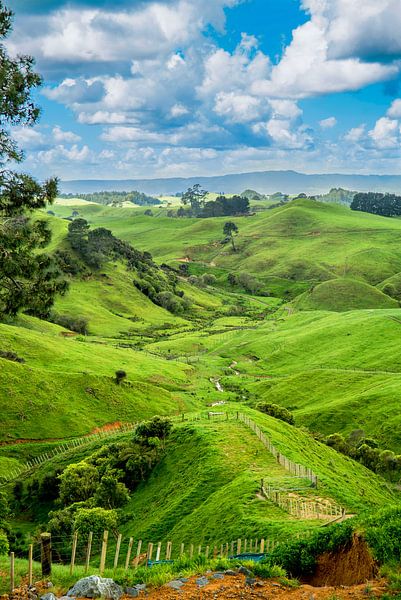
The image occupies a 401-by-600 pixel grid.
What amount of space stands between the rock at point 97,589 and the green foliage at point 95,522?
2374 centimetres

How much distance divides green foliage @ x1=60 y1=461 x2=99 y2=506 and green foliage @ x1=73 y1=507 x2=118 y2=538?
34.4 ft

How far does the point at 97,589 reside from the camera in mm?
16703

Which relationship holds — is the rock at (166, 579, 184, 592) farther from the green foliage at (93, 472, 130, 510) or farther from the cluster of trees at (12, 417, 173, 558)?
the green foliage at (93, 472, 130, 510)

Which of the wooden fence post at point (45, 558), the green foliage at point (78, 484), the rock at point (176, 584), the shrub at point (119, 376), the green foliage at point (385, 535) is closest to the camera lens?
the green foliage at point (385, 535)

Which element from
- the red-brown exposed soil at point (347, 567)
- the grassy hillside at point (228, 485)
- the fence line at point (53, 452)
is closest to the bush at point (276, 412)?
the grassy hillside at point (228, 485)

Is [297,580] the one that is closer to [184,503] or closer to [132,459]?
[184,503]

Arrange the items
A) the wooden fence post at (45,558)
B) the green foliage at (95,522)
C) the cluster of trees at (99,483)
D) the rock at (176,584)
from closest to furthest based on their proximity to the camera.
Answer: the rock at (176,584) → the wooden fence post at (45,558) → the green foliage at (95,522) → the cluster of trees at (99,483)

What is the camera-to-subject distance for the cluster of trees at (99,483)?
44.2m

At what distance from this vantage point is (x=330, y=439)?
67625 millimetres

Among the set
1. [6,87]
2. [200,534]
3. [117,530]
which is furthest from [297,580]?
[6,87]

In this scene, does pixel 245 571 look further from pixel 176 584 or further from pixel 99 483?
pixel 99 483

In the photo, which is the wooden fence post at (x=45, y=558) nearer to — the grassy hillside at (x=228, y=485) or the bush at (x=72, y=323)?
the grassy hillside at (x=228, y=485)

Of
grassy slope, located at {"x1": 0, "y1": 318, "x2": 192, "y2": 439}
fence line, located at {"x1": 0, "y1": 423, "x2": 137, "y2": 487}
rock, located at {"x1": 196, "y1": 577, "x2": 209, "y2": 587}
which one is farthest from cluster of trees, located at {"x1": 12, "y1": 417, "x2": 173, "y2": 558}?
rock, located at {"x1": 196, "y1": 577, "x2": 209, "y2": 587}

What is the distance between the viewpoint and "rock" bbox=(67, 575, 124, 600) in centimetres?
1662
